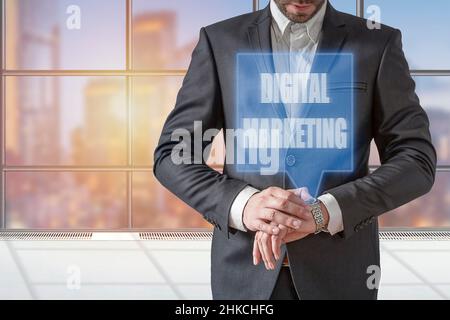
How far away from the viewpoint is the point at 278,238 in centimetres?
113

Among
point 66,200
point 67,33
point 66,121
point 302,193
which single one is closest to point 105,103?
point 66,121

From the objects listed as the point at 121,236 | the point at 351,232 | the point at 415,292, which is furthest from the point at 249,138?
the point at 121,236

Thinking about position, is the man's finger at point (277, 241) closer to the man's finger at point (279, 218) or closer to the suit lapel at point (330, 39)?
the man's finger at point (279, 218)

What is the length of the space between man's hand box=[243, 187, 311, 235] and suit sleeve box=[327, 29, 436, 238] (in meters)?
0.07

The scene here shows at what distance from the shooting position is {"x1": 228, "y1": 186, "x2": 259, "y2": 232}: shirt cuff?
117cm

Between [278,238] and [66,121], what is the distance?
12.5 feet

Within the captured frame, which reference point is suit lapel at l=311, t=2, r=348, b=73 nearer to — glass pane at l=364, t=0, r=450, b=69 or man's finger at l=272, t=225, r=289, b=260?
man's finger at l=272, t=225, r=289, b=260

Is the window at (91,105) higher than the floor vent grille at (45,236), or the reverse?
the window at (91,105)

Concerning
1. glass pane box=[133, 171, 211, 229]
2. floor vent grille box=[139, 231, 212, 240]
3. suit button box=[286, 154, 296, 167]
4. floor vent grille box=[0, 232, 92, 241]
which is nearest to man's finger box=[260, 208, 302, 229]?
suit button box=[286, 154, 296, 167]

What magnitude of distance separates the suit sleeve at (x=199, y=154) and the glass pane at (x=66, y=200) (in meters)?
3.64

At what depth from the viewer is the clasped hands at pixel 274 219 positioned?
1126 millimetres

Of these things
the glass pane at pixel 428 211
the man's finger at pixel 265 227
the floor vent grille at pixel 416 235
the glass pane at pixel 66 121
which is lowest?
the floor vent grille at pixel 416 235

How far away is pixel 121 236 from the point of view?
4676 millimetres

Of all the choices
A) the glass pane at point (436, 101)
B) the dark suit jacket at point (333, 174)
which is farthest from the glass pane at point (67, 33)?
the dark suit jacket at point (333, 174)
